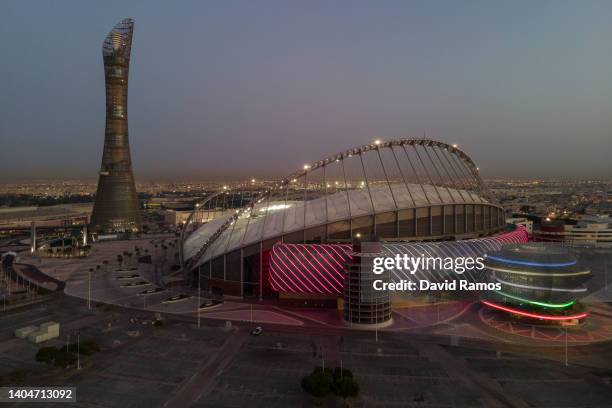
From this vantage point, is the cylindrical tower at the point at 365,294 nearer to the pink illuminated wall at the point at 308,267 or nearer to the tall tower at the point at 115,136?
the pink illuminated wall at the point at 308,267

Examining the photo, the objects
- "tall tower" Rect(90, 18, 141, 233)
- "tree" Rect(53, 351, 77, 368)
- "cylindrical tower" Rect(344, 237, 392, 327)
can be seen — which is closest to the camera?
"tree" Rect(53, 351, 77, 368)

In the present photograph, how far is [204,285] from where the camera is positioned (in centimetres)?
7319

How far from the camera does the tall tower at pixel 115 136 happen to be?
129 m

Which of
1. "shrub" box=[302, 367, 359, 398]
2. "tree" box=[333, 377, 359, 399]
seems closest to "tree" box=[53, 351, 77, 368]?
"shrub" box=[302, 367, 359, 398]

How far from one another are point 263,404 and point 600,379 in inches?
1260

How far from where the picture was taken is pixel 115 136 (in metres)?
130

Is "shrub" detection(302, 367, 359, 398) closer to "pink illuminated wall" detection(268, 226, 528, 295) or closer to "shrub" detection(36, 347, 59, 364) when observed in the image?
"shrub" detection(36, 347, 59, 364)

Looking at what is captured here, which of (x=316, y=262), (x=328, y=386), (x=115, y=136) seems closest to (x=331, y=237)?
(x=316, y=262)

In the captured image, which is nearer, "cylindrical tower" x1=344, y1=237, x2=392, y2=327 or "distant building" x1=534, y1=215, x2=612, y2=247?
"cylindrical tower" x1=344, y1=237, x2=392, y2=327

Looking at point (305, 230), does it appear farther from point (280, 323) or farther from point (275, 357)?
point (275, 357)

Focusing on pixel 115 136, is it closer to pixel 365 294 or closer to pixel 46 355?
pixel 46 355

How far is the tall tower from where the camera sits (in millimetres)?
128875

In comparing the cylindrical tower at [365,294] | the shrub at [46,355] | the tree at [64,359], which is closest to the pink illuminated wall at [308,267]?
the cylindrical tower at [365,294]

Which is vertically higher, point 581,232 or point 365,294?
point 581,232
